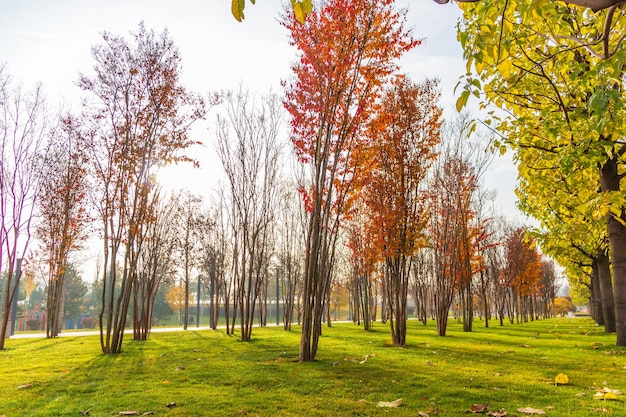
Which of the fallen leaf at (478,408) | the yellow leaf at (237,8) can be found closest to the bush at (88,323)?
the fallen leaf at (478,408)

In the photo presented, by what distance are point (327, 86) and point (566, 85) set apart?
4.64 metres

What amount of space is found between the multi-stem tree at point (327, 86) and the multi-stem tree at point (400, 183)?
285cm

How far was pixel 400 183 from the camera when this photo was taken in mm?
12125

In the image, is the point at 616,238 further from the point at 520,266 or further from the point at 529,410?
the point at 520,266

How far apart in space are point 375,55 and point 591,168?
5170mm

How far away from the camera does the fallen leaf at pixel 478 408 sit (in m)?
4.21

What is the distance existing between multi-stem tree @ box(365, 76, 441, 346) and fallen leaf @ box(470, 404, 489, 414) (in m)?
7.25

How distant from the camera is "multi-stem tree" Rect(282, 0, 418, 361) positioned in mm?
8570

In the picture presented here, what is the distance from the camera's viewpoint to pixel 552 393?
5.03m

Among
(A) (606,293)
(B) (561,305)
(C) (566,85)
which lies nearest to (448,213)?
(A) (606,293)

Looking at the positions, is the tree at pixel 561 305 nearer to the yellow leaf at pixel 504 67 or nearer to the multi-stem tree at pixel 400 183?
the multi-stem tree at pixel 400 183

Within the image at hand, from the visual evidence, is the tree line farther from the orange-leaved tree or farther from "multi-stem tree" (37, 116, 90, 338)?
the orange-leaved tree

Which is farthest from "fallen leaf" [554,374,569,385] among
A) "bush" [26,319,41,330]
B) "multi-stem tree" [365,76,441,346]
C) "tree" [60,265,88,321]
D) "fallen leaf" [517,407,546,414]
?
"tree" [60,265,88,321]

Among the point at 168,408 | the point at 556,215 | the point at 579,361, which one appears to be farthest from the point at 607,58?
the point at 556,215
